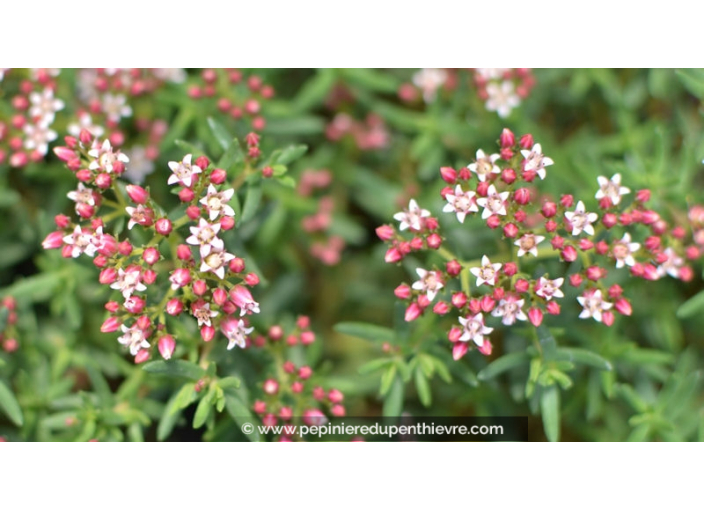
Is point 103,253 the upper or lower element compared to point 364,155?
lower

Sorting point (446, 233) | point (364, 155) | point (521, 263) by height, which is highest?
point (364, 155)

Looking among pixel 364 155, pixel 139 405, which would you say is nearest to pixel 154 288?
pixel 139 405

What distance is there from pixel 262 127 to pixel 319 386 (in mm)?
1707

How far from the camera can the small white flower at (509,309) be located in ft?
11.2

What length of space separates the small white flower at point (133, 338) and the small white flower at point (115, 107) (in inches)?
65.7

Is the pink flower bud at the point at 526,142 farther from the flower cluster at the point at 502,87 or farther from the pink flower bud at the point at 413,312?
the flower cluster at the point at 502,87

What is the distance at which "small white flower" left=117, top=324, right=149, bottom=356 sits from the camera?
11.1ft

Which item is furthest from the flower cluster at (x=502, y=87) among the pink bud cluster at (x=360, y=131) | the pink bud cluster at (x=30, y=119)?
the pink bud cluster at (x=30, y=119)

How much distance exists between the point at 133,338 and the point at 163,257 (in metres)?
0.43

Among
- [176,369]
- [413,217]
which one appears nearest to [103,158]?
[176,369]

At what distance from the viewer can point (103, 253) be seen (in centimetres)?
334

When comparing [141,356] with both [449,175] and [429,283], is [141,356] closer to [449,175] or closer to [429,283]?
[429,283]

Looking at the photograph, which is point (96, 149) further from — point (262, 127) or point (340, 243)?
point (340, 243)

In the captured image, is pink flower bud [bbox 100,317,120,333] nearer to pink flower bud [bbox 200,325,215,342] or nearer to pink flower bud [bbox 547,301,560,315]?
pink flower bud [bbox 200,325,215,342]
